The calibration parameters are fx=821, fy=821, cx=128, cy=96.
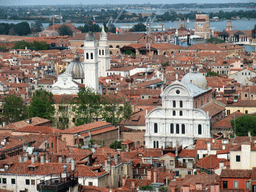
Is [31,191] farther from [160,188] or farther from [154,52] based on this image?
[154,52]

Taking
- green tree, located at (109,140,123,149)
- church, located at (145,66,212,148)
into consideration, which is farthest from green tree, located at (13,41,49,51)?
green tree, located at (109,140,123,149)

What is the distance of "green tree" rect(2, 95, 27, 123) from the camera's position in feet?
110

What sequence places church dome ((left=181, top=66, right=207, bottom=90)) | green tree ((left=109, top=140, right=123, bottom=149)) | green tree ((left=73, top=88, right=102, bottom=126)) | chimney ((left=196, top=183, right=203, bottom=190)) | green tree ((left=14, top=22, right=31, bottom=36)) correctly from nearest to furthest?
chimney ((left=196, top=183, right=203, bottom=190))
green tree ((left=109, top=140, right=123, bottom=149))
church dome ((left=181, top=66, right=207, bottom=90))
green tree ((left=73, top=88, right=102, bottom=126))
green tree ((left=14, top=22, right=31, bottom=36))

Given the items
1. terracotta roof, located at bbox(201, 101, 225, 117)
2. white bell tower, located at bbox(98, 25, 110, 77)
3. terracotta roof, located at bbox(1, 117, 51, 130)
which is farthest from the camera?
white bell tower, located at bbox(98, 25, 110, 77)

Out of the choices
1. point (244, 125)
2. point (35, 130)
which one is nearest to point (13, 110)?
point (35, 130)

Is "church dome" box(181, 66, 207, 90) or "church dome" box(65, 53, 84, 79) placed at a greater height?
"church dome" box(181, 66, 207, 90)

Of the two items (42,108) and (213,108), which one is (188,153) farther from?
(42,108)

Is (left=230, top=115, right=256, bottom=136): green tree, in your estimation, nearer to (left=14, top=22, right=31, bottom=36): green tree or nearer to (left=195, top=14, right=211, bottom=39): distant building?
(left=14, top=22, right=31, bottom=36): green tree

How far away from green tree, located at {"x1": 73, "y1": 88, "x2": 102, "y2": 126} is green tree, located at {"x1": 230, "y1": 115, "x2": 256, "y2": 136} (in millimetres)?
6944

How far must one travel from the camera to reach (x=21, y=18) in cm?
17112

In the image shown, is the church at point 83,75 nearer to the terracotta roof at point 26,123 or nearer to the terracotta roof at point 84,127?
the terracotta roof at point 26,123

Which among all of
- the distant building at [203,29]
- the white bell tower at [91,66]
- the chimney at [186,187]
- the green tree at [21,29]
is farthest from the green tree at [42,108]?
the distant building at [203,29]

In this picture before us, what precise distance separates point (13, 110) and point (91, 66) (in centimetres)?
641

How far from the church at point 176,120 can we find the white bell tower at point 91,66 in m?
10.7
